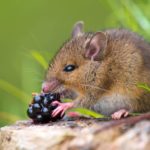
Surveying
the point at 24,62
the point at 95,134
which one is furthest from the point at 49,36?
the point at 95,134

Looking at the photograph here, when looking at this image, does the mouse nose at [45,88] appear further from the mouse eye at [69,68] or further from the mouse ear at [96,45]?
the mouse ear at [96,45]

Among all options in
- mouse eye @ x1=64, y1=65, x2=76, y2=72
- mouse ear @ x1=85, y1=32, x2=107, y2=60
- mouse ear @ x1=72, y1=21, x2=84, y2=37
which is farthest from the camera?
mouse ear @ x1=72, y1=21, x2=84, y2=37

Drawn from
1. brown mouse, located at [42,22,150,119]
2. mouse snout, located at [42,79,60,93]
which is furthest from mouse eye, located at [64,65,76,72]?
mouse snout, located at [42,79,60,93]

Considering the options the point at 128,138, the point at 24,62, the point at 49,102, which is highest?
the point at 24,62

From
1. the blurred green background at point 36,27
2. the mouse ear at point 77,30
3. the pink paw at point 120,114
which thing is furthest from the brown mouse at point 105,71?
the blurred green background at point 36,27

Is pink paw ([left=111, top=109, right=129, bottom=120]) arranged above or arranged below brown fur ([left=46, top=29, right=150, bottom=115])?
below

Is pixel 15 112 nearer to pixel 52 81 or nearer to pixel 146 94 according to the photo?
pixel 52 81

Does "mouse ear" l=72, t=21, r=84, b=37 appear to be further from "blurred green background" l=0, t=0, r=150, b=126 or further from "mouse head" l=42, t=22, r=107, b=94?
"blurred green background" l=0, t=0, r=150, b=126
